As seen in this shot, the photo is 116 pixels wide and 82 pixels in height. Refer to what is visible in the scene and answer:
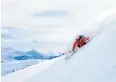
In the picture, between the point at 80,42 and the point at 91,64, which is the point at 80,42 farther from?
the point at 91,64

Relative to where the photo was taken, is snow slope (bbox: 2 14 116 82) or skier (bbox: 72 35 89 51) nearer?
snow slope (bbox: 2 14 116 82)

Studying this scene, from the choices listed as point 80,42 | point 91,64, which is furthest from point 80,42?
point 91,64

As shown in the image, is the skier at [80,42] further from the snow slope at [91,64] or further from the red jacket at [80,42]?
the snow slope at [91,64]

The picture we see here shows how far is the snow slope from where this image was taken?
7064 mm

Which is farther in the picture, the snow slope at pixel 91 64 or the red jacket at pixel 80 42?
the red jacket at pixel 80 42

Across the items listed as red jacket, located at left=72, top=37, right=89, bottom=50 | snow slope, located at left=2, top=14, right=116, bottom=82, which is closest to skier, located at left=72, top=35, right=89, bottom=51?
red jacket, located at left=72, top=37, right=89, bottom=50

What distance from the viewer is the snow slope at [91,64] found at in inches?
278

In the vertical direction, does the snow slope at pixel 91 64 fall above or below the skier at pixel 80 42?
below

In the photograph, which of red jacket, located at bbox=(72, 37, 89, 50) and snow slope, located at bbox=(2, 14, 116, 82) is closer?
snow slope, located at bbox=(2, 14, 116, 82)

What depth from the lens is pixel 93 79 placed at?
699 cm

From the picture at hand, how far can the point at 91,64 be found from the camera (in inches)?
301

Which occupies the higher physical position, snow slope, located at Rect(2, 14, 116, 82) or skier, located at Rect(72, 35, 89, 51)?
skier, located at Rect(72, 35, 89, 51)

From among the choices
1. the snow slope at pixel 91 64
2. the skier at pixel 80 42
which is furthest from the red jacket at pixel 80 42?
the snow slope at pixel 91 64

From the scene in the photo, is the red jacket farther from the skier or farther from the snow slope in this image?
the snow slope
